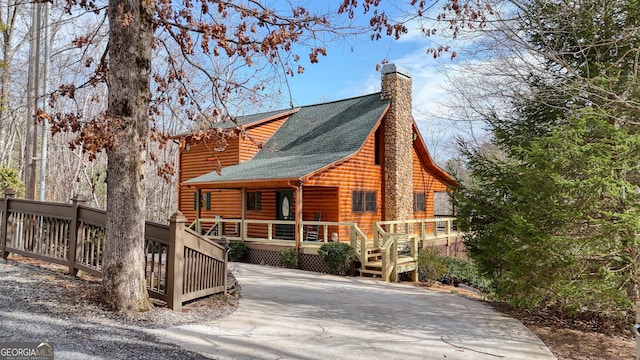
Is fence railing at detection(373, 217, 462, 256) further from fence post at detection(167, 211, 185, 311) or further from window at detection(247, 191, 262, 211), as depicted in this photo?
fence post at detection(167, 211, 185, 311)

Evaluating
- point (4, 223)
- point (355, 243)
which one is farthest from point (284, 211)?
point (4, 223)

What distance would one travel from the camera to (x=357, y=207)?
17.5 metres

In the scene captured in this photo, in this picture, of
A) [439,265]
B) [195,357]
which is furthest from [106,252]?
[439,265]

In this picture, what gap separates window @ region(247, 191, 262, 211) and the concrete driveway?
30.0 ft

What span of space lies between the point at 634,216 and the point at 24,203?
34.0ft

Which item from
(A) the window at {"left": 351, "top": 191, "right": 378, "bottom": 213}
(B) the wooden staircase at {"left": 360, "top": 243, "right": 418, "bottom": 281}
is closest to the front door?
(A) the window at {"left": 351, "top": 191, "right": 378, "bottom": 213}

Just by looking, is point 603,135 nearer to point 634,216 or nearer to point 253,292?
point 634,216

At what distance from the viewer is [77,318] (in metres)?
5.13

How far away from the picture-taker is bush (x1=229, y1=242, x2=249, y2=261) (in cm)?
1560

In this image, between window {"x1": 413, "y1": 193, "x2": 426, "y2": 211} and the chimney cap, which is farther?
window {"x1": 413, "y1": 193, "x2": 426, "y2": 211}

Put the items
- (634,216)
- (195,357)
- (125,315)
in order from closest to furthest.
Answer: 1. (195,357)
2. (125,315)
3. (634,216)

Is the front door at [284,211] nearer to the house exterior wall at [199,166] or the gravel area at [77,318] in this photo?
the house exterior wall at [199,166]

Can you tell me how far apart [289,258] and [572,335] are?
359 inches

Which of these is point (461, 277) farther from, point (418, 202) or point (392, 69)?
point (392, 69)
